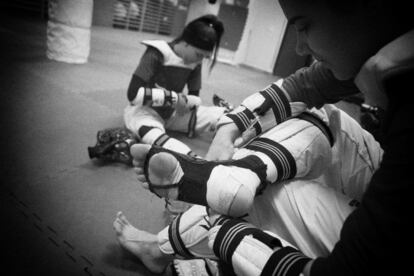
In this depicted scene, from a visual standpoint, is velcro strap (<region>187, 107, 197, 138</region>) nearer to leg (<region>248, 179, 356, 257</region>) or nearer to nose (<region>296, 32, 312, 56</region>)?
leg (<region>248, 179, 356, 257</region>)

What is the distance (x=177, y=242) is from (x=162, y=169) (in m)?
0.27

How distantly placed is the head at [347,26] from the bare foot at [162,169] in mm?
480

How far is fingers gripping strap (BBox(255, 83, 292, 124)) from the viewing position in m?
1.14

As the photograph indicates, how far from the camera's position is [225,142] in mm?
1177

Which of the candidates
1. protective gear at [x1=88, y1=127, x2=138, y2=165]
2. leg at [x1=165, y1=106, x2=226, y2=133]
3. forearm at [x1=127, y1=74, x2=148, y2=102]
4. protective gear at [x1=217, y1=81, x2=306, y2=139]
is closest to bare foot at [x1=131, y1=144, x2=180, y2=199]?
protective gear at [x1=217, y1=81, x2=306, y2=139]

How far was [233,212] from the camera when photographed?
79cm

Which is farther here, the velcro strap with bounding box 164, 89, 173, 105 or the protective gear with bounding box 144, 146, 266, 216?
the velcro strap with bounding box 164, 89, 173, 105

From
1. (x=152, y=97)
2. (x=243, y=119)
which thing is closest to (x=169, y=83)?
(x=152, y=97)

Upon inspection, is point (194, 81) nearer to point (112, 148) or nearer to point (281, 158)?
point (112, 148)

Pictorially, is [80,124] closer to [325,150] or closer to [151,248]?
[151,248]

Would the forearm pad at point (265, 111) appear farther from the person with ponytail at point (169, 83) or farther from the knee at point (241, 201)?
the person with ponytail at point (169, 83)

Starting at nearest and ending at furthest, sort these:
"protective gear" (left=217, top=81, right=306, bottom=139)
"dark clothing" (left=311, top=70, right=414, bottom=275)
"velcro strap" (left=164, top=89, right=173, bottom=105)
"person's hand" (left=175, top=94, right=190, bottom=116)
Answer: "dark clothing" (left=311, top=70, right=414, bottom=275), "protective gear" (left=217, top=81, right=306, bottom=139), "velcro strap" (left=164, top=89, right=173, bottom=105), "person's hand" (left=175, top=94, right=190, bottom=116)

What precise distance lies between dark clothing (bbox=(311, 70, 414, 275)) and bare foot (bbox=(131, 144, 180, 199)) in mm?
473

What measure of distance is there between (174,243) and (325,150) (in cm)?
59
